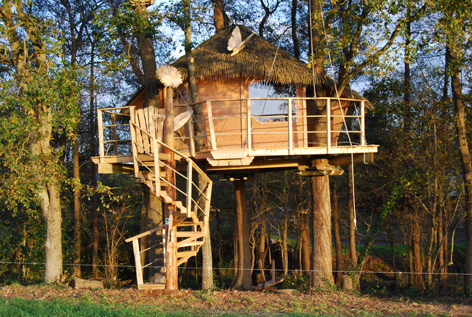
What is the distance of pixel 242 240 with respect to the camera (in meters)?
16.7

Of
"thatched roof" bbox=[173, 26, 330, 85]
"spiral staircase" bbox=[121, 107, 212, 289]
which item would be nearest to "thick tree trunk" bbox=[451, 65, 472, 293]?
"thatched roof" bbox=[173, 26, 330, 85]

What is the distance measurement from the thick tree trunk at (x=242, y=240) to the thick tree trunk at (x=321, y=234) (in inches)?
128

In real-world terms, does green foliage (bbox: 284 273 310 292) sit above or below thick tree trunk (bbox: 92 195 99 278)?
below

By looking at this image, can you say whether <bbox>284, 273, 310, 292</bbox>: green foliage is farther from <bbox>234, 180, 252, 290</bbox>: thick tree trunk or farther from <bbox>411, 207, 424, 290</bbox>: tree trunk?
<bbox>411, 207, 424, 290</bbox>: tree trunk

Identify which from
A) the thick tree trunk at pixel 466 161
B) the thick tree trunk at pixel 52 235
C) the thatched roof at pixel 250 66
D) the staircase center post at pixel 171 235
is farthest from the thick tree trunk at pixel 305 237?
the staircase center post at pixel 171 235

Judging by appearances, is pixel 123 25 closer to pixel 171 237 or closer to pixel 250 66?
pixel 250 66

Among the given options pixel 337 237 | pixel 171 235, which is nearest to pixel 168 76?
pixel 171 235

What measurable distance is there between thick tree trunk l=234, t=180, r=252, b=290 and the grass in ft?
24.7

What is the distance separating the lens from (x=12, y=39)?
50.0 feet

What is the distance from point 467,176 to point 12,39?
47.8ft

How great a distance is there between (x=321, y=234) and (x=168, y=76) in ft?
19.6

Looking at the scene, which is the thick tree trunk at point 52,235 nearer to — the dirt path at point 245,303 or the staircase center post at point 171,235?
the dirt path at point 245,303

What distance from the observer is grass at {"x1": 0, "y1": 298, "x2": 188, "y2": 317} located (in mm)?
8576

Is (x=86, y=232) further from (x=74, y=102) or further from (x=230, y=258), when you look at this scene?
(x=74, y=102)
